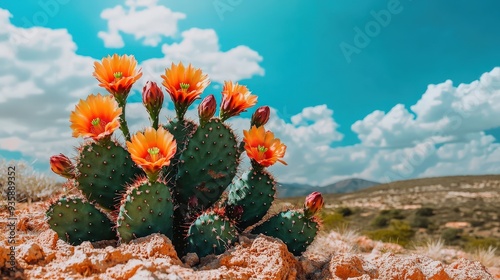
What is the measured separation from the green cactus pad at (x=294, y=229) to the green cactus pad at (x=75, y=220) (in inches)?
49.1

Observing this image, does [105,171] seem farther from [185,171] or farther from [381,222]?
[381,222]

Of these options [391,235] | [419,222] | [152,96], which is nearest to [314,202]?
[152,96]

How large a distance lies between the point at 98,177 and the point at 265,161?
1.28 metres

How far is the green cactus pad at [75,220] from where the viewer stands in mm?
4168

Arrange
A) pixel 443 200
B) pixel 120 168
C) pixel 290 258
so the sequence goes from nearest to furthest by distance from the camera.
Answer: pixel 290 258
pixel 120 168
pixel 443 200

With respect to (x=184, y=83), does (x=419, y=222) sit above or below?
below

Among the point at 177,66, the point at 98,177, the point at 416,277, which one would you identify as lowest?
the point at 416,277

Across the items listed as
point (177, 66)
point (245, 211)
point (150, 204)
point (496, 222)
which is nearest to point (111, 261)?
point (150, 204)

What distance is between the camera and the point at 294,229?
4.34 meters

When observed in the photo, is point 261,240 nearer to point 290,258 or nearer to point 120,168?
point 290,258

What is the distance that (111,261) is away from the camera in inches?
132

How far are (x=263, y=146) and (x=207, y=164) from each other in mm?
458

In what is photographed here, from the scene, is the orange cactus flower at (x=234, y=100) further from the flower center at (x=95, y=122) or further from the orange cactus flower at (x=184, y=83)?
the flower center at (x=95, y=122)

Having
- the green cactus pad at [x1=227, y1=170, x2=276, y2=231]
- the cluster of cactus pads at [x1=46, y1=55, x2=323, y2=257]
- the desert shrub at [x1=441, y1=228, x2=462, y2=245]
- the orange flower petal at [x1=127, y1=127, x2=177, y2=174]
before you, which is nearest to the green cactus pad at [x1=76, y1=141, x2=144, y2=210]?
the cluster of cactus pads at [x1=46, y1=55, x2=323, y2=257]
